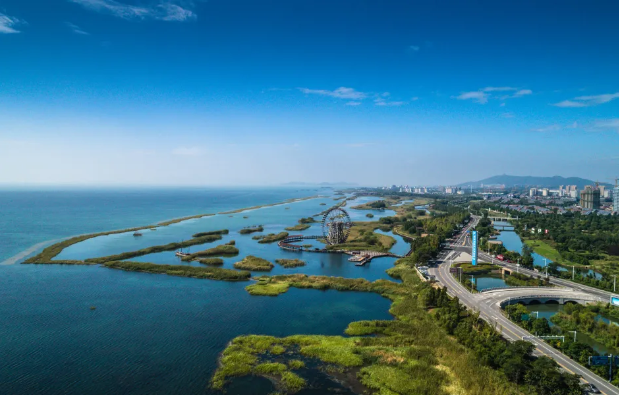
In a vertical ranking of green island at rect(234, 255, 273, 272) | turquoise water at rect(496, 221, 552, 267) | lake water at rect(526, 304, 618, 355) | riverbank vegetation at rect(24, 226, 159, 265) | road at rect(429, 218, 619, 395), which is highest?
riverbank vegetation at rect(24, 226, 159, 265)

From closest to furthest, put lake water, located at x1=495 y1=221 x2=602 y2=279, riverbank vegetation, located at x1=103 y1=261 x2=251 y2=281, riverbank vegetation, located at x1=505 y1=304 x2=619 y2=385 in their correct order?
riverbank vegetation, located at x1=505 y1=304 x2=619 y2=385 < riverbank vegetation, located at x1=103 y1=261 x2=251 y2=281 < lake water, located at x1=495 y1=221 x2=602 y2=279

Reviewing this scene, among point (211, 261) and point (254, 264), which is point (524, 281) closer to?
point (254, 264)

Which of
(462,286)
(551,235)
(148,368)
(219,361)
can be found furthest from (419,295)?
(551,235)

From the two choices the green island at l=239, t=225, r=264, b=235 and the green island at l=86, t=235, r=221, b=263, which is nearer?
the green island at l=86, t=235, r=221, b=263

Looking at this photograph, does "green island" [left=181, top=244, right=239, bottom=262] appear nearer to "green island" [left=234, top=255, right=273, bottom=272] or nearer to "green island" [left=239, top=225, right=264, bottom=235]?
"green island" [left=234, top=255, right=273, bottom=272]

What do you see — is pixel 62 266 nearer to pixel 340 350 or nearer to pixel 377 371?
pixel 340 350

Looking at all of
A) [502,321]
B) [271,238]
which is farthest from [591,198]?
[502,321]

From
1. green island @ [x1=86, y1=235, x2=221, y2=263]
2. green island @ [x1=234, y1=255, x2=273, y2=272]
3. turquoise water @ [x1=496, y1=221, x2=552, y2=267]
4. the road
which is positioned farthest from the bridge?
green island @ [x1=86, y1=235, x2=221, y2=263]
